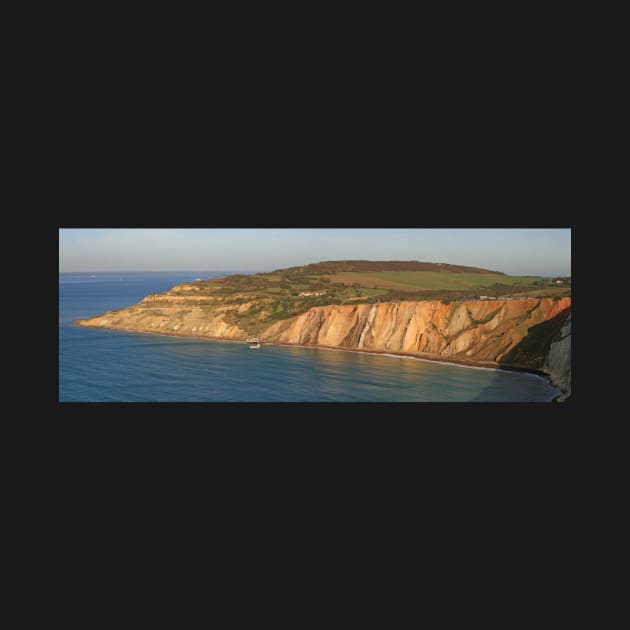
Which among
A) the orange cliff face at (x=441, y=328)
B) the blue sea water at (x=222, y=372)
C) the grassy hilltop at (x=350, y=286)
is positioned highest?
the grassy hilltop at (x=350, y=286)

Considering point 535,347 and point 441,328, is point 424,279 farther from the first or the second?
point 535,347

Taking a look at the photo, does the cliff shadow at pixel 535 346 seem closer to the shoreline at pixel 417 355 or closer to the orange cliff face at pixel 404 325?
the orange cliff face at pixel 404 325

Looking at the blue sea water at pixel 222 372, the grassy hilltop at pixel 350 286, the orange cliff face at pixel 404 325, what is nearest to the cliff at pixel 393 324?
Answer: the orange cliff face at pixel 404 325

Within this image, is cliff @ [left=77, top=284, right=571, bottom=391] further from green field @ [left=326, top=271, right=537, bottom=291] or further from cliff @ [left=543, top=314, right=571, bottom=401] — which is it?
green field @ [left=326, top=271, right=537, bottom=291]

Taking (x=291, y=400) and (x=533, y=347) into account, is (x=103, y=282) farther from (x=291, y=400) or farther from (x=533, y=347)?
(x=533, y=347)

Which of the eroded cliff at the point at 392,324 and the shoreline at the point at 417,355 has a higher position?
the eroded cliff at the point at 392,324

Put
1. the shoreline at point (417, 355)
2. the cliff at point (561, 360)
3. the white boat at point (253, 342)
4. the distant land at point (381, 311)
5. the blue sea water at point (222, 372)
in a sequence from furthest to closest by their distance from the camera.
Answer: the white boat at point (253, 342)
the distant land at point (381, 311)
the shoreline at point (417, 355)
the cliff at point (561, 360)
the blue sea water at point (222, 372)

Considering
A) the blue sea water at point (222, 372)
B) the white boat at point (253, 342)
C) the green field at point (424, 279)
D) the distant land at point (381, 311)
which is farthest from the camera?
the white boat at point (253, 342)
